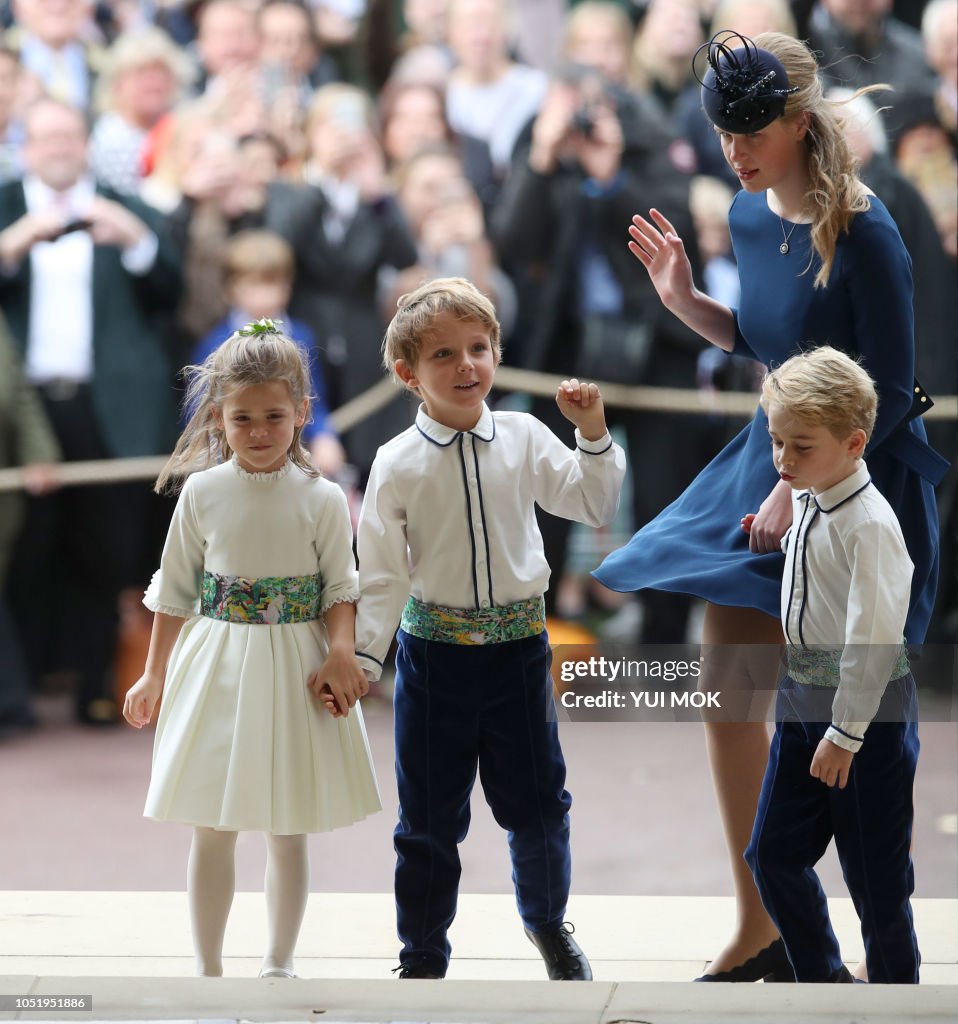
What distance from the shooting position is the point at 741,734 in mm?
2561

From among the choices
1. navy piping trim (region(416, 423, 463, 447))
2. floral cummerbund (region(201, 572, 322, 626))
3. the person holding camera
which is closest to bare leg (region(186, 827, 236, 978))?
floral cummerbund (region(201, 572, 322, 626))

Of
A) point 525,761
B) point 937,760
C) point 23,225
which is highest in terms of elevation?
point 23,225

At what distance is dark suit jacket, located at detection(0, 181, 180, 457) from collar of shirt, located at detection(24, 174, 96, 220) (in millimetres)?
32

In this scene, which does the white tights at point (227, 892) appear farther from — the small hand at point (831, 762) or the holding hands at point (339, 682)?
the small hand at point (831, 762)

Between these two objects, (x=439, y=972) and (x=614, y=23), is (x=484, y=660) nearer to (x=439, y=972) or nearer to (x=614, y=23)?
(x=439, y=972)

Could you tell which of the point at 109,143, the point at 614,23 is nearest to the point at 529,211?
the point at 614,23

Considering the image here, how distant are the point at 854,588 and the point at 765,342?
1.45ft

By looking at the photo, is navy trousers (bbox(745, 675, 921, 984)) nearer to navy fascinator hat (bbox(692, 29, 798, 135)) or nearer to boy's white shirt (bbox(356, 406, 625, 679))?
boy's white shirt (bbox(356, 406, 625, 679))

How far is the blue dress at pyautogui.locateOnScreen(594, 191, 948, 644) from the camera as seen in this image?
7.70 feet

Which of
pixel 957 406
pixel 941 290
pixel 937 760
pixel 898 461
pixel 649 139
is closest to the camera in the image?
pixel 898 461

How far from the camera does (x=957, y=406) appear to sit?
3.34 meters

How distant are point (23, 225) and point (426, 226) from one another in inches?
51.5

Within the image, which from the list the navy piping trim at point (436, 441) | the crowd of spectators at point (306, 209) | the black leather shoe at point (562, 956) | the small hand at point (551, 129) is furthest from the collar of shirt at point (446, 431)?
the small hand at point (551, 129)

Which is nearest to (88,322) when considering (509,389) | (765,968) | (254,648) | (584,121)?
(509,389)
